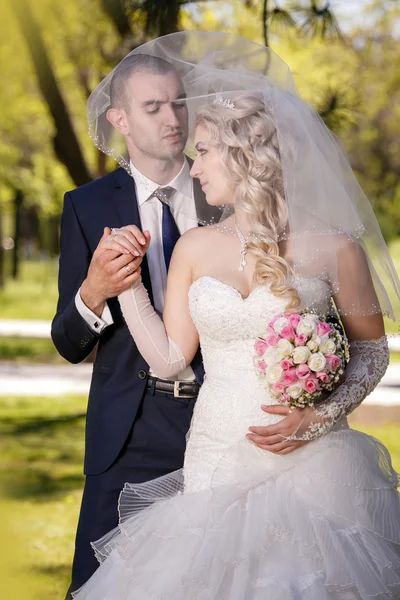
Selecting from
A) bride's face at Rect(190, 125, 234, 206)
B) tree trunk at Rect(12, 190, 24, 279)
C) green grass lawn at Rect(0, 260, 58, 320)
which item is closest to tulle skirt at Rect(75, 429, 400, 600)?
bride's face at Rect(190, 125, 234, 206)

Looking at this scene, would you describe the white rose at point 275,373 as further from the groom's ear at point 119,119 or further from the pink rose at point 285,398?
the groom's ear at point 119,119

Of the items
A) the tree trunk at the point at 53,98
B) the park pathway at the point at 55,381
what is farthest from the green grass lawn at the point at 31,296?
the tree trunk at the point at 53,98

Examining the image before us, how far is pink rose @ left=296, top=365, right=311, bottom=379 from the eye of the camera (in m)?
3.41

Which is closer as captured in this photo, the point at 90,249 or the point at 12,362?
the point at 90,249

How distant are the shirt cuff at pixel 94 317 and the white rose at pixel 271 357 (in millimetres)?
766

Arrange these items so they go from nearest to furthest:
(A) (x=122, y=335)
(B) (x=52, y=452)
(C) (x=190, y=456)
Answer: (C) (x=190, y=456), (A) (x=122, y=335), (B) (x=52, y=452)

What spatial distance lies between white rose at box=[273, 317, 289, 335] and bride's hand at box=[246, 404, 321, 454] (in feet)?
0.91

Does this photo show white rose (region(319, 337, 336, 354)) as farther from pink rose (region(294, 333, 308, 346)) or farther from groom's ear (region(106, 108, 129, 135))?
groom's ear (region(106, 108, 129, 135))

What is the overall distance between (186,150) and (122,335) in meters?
0.78

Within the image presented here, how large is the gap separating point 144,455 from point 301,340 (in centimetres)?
97

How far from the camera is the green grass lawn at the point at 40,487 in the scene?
7.33m

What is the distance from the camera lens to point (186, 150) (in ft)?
13.7

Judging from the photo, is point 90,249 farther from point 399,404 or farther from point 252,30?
point 252,30

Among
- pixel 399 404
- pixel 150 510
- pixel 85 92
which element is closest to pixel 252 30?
pixel 85 92
